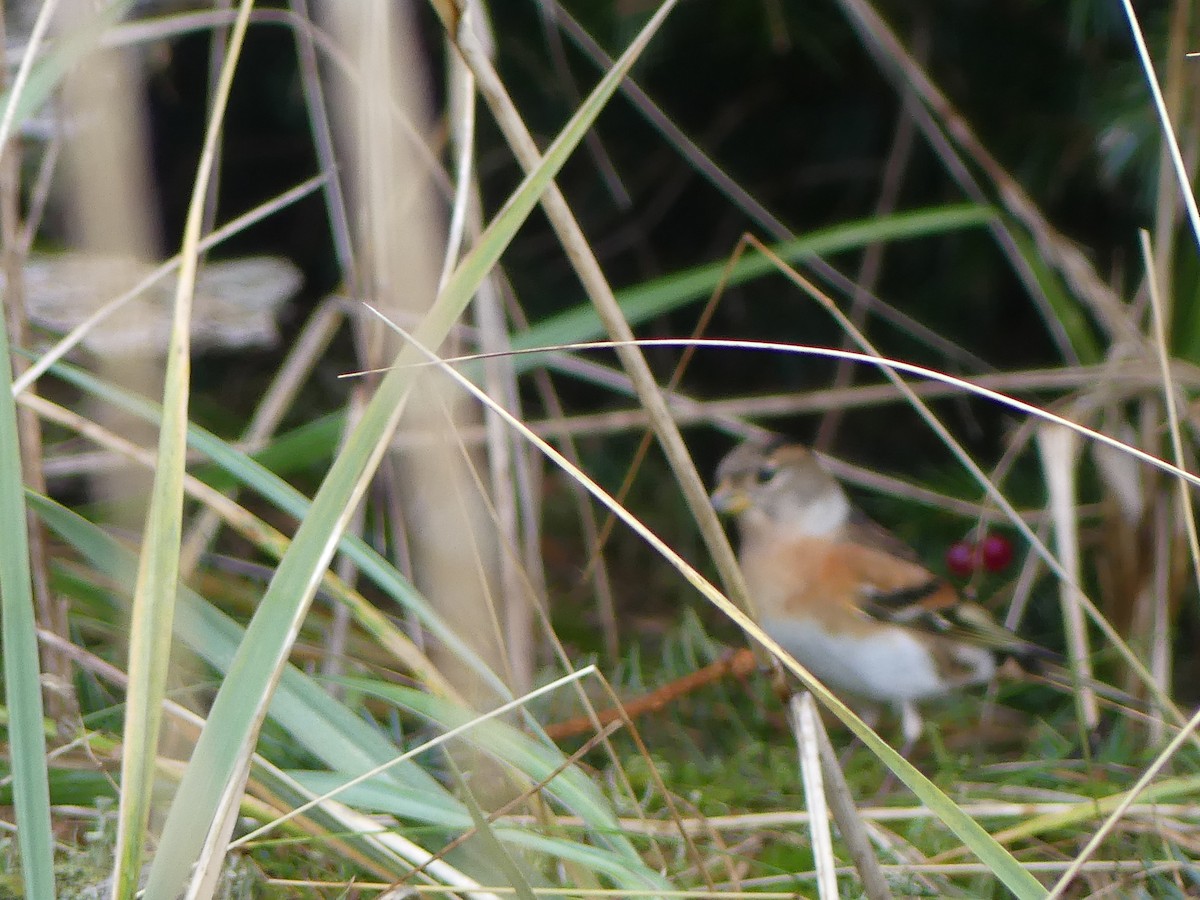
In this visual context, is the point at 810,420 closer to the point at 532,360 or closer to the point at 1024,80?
the point at 1024,80

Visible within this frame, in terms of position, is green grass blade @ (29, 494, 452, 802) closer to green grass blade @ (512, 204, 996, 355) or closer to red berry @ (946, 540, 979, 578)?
green grass blade @ (512, 204, 996, 355)

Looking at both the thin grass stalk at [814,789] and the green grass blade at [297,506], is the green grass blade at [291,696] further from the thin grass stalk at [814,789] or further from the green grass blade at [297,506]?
the thin grass stalk at [814,789]

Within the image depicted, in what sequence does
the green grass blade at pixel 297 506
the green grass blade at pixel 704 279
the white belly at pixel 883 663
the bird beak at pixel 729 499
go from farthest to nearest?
the bird beak at pixel 729 499 < the white belly at pixel 883 663 < the green grass blade at pixel 704 279 < the green grass blade at pixel 297 506

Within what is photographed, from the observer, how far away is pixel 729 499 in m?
3.01

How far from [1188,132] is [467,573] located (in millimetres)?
1772

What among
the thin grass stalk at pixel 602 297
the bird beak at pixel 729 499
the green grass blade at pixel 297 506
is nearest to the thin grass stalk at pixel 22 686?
the green grass blade at pixel 297 506

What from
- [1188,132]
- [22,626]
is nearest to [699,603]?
[1188,132]

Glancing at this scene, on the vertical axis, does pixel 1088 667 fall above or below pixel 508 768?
below

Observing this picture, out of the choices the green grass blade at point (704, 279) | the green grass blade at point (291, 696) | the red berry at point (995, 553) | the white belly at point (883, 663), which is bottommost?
the white belly at point (883, 663)

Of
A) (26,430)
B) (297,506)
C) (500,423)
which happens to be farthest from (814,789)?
(26,430)

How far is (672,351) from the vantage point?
3.48m

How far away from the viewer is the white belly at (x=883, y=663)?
267 cm

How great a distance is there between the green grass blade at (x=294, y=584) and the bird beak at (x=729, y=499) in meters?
1.87

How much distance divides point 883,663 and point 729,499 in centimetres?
54
